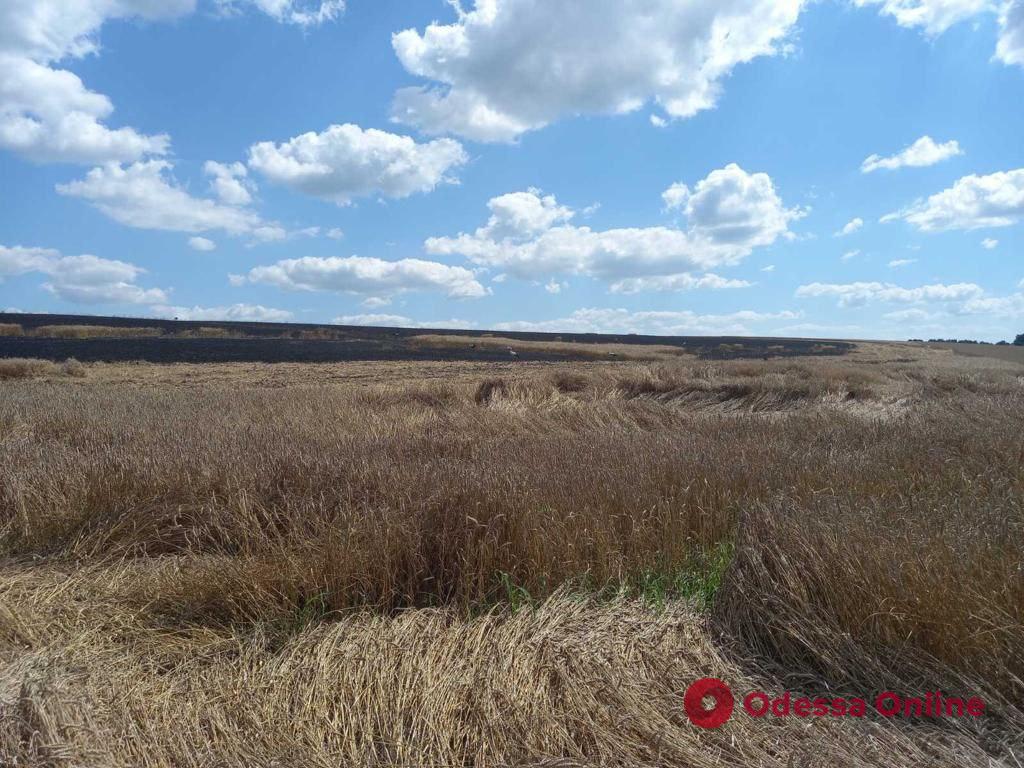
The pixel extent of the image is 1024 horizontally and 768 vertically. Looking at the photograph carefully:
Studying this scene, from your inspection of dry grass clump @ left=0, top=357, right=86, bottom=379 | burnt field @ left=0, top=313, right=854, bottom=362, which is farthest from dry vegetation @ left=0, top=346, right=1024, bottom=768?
burnt field @ left=0, top=313, right=854, bottom=362

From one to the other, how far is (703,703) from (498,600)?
1421 millimetres

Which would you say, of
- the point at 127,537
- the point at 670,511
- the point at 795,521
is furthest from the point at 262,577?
the point at 795,521

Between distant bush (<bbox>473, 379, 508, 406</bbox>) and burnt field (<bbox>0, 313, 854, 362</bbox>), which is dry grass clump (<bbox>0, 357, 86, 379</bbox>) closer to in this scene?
burnt field (<bbox>0, 313, 854, 362</bbox>)

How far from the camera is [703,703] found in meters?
2.61

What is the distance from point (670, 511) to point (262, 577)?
2.77m

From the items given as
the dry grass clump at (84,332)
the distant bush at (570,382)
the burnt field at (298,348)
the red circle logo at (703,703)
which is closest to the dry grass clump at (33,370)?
the burnt field at (298,348)

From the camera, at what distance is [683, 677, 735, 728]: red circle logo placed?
2.48 meters

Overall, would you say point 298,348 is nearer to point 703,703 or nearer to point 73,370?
point 73,370

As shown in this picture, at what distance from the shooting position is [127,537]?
15.9 feet

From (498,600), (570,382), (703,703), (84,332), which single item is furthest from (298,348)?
(703,703)

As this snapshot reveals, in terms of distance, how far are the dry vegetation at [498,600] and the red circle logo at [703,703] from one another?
56mm

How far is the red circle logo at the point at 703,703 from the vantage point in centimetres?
248

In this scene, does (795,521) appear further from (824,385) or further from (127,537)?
(824,385)

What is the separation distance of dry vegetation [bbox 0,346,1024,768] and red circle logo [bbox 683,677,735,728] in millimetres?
56
